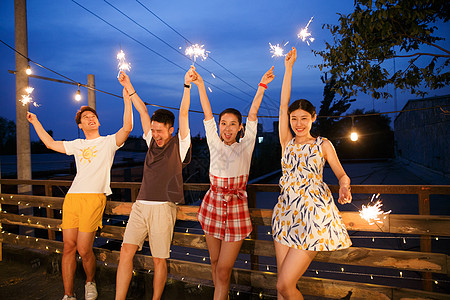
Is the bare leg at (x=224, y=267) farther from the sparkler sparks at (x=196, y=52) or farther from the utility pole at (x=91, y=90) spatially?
the utility pole at (x=91, y=90)

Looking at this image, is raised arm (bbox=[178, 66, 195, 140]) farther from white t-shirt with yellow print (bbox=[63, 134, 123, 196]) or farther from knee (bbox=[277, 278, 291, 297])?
knee (bbox=[277, 278, 291, 297])

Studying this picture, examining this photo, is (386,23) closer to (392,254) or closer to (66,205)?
(392,254)

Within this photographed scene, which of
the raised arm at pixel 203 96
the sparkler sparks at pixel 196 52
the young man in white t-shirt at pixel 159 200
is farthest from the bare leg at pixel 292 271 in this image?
the sparkler sparks at pixel 196 52

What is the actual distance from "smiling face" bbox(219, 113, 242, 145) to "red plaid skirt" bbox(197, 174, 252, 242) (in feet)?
1.16

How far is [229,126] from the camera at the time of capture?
8.25 ft

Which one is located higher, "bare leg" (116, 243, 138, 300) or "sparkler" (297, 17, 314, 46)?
"sparkler" (297, 17, 314, 46)

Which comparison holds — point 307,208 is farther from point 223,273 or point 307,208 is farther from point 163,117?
point 163,117

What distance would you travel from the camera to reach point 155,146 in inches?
113

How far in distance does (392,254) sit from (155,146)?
7.55 ft

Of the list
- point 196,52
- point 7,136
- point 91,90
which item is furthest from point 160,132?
point 7,136

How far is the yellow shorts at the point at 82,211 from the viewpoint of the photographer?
119 inches

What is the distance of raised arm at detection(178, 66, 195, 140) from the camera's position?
2.72 metres

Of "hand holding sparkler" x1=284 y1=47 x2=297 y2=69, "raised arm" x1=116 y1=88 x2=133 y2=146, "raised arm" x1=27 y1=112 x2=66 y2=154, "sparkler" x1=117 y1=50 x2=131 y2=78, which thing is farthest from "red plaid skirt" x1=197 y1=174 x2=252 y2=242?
"raised arm" x1=27 y1=112 x2=66 y2=154

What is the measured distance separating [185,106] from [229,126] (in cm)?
52
